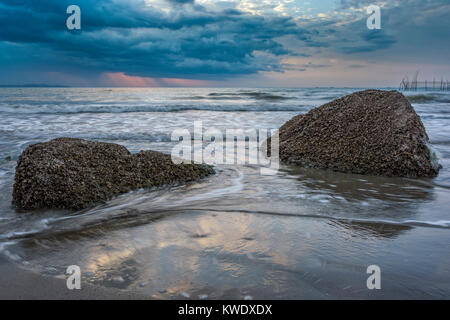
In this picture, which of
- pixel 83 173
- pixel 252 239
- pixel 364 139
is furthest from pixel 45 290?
pixel 364 139

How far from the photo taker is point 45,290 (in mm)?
1817

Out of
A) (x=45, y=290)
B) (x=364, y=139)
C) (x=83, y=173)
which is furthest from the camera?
(x=364, y=139)

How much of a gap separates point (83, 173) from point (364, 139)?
3.90 metres

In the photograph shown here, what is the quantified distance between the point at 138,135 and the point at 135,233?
6242 millimetres

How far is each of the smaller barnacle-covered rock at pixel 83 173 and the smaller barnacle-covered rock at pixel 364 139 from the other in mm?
1939

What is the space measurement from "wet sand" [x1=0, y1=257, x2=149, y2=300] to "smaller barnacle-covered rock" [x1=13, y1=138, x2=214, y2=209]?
119 cm

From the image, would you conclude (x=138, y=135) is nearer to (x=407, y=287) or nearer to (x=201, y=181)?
(x=201, y=181)

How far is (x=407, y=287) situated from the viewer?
72.6 inches

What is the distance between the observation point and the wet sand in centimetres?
176

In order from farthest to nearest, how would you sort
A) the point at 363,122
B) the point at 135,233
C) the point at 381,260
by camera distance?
the point at 363,122
the point at 135,233
the point at 381,260

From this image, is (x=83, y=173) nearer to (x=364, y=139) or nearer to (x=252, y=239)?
(x=252, y=239)

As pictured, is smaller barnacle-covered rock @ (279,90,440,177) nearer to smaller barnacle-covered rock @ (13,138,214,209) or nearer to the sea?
the sea
